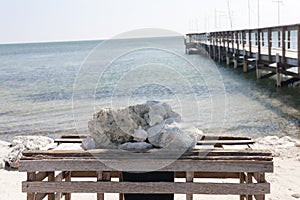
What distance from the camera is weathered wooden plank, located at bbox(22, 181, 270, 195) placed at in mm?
3104

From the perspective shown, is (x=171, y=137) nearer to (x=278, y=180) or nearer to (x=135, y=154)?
(x=135, y=154)

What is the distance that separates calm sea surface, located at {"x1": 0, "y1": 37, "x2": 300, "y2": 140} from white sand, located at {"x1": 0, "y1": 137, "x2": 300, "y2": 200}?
1.21 m

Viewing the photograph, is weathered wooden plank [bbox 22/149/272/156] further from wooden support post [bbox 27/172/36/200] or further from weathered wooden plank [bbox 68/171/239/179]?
weathered wooden plank [bbox 68/171/239/179]

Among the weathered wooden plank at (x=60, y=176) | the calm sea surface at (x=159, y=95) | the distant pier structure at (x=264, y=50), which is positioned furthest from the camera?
the distant pier structure at (x=264, y=50)

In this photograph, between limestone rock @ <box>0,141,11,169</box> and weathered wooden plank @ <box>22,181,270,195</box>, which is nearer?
weathered wooden plank @ <box>22,181,270,195</box>

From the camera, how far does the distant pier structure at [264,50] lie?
15992mm

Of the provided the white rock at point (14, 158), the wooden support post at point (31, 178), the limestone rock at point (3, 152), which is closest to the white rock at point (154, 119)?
the wooden support post at point (31, 178)

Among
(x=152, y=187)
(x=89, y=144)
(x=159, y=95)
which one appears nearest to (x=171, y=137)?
(x=152, y=187)

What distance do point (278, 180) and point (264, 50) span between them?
16.9 metres

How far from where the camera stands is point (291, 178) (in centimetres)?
662

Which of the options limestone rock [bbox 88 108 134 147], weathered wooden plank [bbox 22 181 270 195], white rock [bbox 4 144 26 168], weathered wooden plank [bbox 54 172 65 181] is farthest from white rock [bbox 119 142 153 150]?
white rock [bbox 4 144 26 168]

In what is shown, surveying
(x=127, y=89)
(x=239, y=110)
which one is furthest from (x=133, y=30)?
(x=239, y=110)

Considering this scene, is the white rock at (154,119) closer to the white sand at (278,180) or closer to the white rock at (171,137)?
the white rock at (171,137)

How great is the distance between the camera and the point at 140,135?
10.8ft
